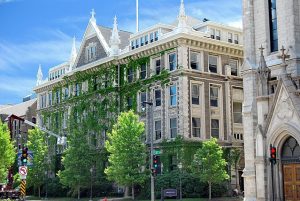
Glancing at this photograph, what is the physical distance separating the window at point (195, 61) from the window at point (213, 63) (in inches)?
66.0

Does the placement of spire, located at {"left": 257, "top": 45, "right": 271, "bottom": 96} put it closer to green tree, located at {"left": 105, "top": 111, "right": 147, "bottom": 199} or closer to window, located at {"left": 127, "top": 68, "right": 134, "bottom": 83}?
green tree, located at {"left": 105, "top": 111, "right": 147, "bottom": 199}

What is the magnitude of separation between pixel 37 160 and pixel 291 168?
46.4 m

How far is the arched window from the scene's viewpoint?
36281mm

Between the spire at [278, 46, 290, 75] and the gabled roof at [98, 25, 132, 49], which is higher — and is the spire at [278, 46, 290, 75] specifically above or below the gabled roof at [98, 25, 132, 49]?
below

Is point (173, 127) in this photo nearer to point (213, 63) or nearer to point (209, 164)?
point (209, 164)

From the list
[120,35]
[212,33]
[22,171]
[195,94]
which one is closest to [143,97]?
[195,94]

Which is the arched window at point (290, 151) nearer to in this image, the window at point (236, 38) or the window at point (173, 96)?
the window at point (173, 96)

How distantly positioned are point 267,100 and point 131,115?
21.5 meters

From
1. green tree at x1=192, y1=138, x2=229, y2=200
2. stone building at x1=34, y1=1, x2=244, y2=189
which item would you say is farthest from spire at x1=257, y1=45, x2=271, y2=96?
stone building at x1=34, y1=1, x2=244, y2=189

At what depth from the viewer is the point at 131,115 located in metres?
56.9

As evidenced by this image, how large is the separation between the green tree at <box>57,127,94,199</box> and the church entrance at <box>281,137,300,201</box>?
32063 millimetres

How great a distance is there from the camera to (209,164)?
52531 millimetres

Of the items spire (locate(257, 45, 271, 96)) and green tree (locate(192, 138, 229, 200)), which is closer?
spire (locate(257, 45, 271, 96))

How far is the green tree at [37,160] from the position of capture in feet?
247
